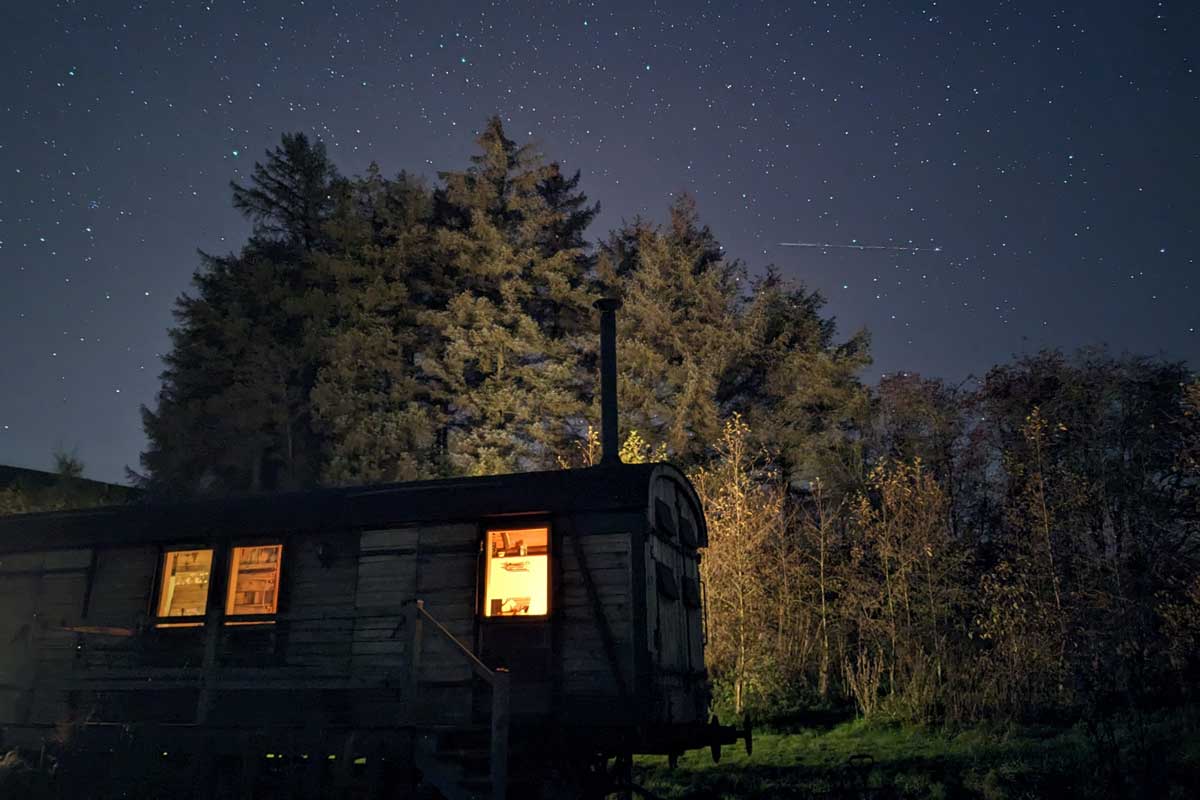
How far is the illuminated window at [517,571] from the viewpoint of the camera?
38.9ft

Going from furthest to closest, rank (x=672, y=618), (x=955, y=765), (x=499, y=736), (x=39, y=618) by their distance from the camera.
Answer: (x=955, y=765)
(x=39, y=618)
(x=672, y=618)
(x=499, y=736)

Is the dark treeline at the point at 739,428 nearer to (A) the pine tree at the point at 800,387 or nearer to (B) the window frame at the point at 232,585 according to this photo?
(A) the pine tree at the point at 800,387

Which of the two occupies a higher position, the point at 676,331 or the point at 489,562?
the point at 676,331

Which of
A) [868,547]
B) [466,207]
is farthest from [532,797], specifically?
[466,207]

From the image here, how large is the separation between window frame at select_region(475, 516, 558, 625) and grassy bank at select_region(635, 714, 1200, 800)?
6.34 metres

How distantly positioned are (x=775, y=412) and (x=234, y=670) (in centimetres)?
2528

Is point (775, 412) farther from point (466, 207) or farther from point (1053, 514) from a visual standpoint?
point (466, 207)

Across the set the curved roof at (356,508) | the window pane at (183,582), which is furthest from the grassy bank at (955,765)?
the window pane at (183,582)

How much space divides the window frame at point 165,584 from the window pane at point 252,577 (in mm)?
272

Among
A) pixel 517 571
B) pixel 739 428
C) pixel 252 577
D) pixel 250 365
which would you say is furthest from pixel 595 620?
pixel 250 365

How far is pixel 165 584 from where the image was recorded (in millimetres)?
14000

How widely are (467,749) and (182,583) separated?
6.20 meters

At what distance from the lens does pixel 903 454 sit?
3262 cm

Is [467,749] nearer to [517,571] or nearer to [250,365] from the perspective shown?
[517,571]
